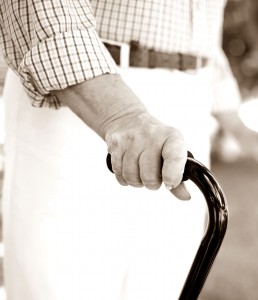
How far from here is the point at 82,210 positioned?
3.03 feet

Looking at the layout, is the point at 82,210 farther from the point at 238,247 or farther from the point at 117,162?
the point at 238,247

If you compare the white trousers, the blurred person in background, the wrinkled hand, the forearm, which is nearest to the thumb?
the wrinkled hand

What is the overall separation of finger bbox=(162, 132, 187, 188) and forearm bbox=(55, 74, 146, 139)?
0.10 meters

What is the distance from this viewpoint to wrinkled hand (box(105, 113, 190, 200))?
550mm

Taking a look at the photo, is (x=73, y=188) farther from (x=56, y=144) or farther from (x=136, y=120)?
(x=136, y=120)

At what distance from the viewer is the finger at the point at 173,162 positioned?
545 mm

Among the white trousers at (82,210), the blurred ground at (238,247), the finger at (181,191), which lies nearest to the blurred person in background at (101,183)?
the white trousers at (82,210)

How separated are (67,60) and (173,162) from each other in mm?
262

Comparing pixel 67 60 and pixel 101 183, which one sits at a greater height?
pixel 67 60

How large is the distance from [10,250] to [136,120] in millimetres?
536

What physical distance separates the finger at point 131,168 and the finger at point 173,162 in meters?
0.04

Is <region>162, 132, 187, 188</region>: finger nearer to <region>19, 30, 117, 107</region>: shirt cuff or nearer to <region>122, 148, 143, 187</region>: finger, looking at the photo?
<region>122, 148, 143, 187</region>: finger

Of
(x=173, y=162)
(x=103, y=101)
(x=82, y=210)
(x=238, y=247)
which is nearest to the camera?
(x=173, y=162)

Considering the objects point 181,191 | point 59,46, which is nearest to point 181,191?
point 181,191
